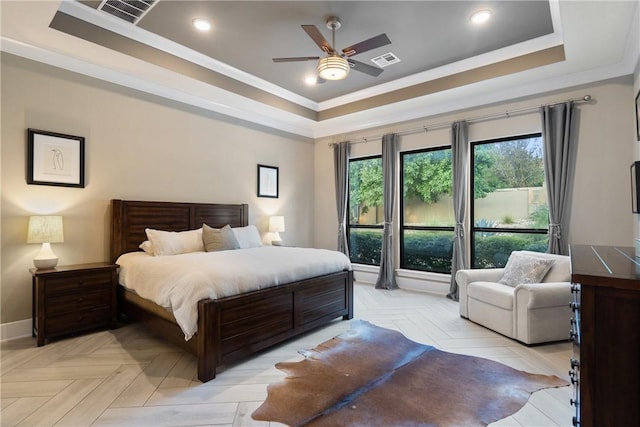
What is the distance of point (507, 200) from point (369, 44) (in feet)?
10.1

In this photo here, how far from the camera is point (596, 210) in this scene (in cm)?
381

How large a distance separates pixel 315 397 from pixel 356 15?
358 centimetres

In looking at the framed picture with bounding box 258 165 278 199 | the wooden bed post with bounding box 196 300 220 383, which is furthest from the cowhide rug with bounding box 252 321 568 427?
the framed picture with bounding box 258 165 278 199

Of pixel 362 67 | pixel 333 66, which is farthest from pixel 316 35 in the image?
pixel 362 67

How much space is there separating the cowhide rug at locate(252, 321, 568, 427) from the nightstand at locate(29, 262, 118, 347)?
7.27ft

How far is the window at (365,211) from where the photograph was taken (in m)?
6.00

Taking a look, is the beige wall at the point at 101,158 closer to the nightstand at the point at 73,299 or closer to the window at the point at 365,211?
the nightstand at the point at 73,299

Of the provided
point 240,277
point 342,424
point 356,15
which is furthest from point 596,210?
point 240,277

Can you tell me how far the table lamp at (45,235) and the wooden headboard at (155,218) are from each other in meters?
0.62

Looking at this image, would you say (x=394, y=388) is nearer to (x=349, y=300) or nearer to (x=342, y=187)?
(x=349, y=300)

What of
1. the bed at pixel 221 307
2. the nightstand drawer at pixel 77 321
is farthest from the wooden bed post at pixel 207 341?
the nightstand drawer at pixel 77 321

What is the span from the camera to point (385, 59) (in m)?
4.26

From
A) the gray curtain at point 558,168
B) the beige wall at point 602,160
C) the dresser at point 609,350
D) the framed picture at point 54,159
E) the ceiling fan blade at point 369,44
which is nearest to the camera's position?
the dresser at point 609,350

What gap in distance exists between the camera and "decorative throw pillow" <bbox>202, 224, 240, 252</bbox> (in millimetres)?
4070
